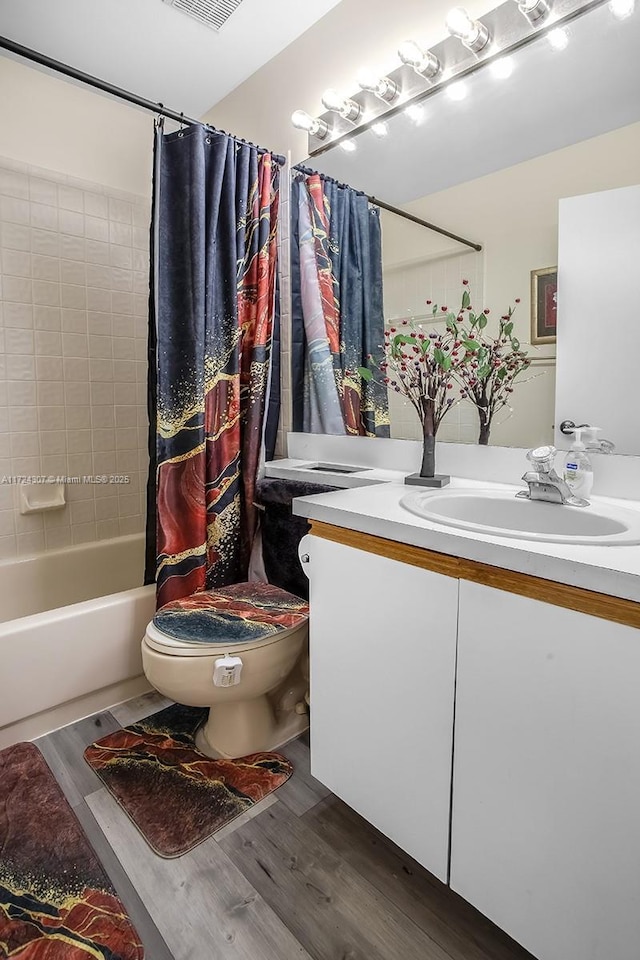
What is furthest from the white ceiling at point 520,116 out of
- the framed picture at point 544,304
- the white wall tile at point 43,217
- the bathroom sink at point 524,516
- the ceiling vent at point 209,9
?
the white wall tile at point 43,217

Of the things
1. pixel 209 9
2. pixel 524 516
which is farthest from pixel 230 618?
pixel 209 9

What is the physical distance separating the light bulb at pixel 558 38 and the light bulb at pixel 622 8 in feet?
0.35

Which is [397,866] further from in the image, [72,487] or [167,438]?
[72,487]

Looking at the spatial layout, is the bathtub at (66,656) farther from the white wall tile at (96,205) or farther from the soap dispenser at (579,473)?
the white wall tile at (96,205)

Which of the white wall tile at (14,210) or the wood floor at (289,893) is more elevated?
the white wall tile at (14,210)

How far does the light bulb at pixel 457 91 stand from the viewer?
1.58 metres

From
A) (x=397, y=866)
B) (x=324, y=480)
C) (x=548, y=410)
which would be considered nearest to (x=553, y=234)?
(x=548, y=410)

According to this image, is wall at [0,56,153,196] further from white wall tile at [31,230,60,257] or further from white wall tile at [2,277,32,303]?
white wall tile at [2,277,32,303]

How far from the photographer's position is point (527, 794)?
0.89 meters

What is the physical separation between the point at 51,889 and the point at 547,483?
1.37 meters

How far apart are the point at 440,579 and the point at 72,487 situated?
1993 mm

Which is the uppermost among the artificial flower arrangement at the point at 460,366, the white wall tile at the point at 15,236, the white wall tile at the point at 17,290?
the white wall tile at the point at 15,236

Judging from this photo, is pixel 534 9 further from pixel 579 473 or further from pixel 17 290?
pixel 17 290

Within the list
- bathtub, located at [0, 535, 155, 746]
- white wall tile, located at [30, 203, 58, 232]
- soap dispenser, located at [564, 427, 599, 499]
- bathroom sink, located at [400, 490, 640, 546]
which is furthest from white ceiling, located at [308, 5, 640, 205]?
bathtub, located at [0, 535, 155, 746]
